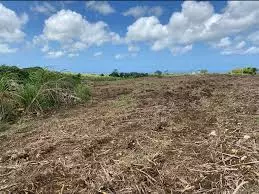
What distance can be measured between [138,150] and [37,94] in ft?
10.2

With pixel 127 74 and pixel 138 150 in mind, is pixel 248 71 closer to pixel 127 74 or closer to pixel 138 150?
pixel 127 74

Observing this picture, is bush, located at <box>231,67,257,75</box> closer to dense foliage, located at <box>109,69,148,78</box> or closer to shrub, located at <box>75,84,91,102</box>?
dense foliage, located at <box>109,69,148,78</box>

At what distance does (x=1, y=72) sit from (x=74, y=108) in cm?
220

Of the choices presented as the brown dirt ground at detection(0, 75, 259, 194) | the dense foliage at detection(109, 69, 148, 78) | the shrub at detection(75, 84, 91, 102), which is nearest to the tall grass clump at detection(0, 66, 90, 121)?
the shrub at detection(75, 84, 91, 102)

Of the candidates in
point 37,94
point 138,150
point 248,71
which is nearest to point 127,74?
point 248,71

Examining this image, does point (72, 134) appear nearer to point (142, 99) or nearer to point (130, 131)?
point (130, 131)

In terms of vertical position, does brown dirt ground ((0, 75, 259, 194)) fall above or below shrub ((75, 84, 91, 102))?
below

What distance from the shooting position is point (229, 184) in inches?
118

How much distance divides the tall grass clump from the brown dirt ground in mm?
483

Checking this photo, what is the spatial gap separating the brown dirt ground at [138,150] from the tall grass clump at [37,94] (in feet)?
1.58

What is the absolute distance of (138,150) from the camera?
3.70 metres

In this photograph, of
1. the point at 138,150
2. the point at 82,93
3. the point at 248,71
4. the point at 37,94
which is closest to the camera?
the point at 138,150

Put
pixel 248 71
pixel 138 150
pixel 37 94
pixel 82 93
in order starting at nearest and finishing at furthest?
pixel 138 150, pixel 37 94, pixel 82 93, pixel 248 71

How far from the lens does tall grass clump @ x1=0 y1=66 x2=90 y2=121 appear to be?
6117mm
